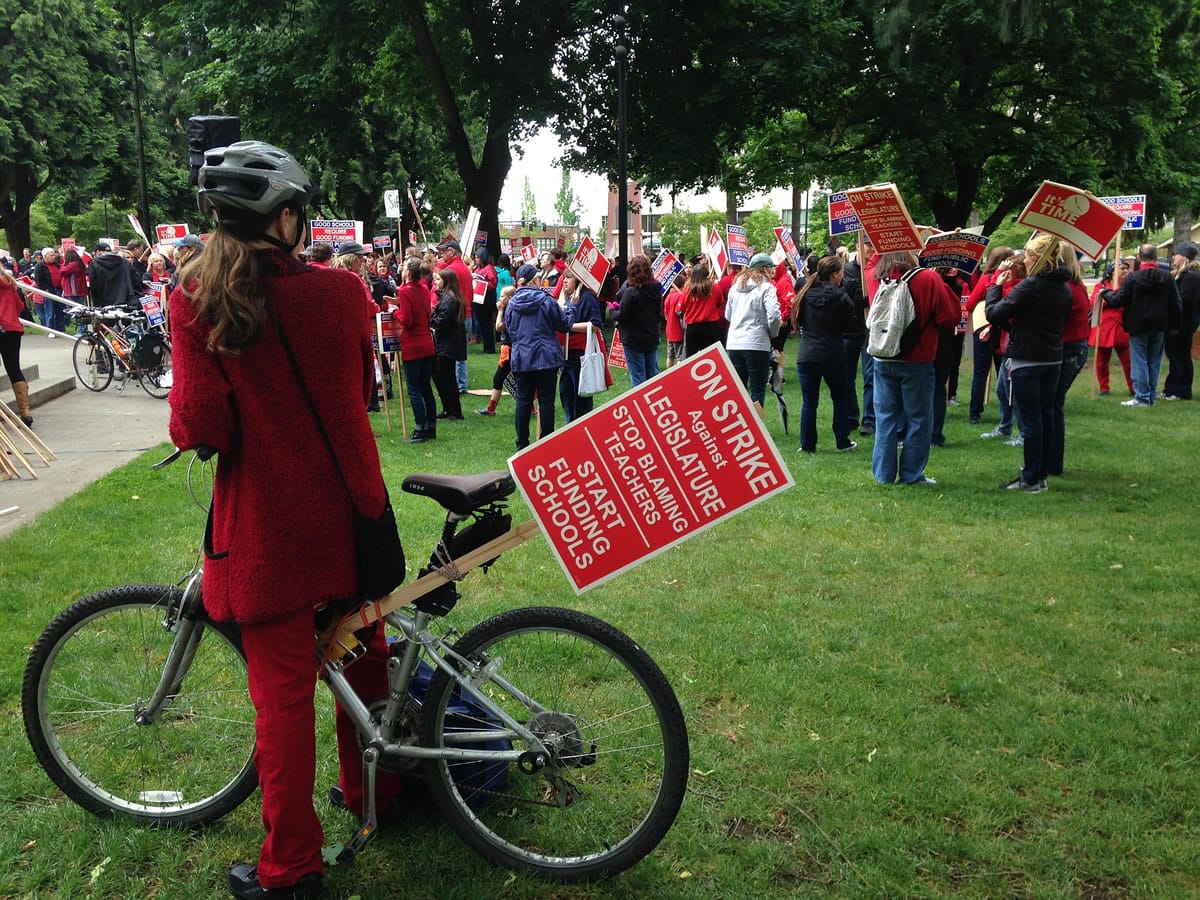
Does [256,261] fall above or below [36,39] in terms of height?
below

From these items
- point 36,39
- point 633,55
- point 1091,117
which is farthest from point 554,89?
point 36,39

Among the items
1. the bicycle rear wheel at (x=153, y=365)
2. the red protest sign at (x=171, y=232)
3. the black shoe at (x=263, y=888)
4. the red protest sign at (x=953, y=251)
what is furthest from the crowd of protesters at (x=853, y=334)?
the black shoe at (x=263, y=888)

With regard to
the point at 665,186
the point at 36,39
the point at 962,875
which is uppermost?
the point at 36,39

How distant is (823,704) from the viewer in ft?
14.5

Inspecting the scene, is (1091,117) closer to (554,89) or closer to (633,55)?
(633,55)

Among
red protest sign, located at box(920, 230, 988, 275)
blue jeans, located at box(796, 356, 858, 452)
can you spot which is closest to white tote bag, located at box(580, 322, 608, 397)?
blue jeans, located at box(796, 356, 858, 452)

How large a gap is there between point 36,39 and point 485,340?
79.9 feet

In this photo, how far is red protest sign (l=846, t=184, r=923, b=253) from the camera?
27.3 feet

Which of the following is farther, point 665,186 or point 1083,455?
point 665,186

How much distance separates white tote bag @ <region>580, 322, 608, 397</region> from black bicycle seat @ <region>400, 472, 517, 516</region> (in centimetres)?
759

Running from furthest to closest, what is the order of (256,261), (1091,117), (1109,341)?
(1091,117) < (1109,341) < (256,261)

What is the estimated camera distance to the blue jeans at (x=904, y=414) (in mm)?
8625

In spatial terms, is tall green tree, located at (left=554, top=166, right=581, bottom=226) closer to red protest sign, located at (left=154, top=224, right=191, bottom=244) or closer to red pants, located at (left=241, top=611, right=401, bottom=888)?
red protest sign, located at (left=154, top=224, right=191, bottom=244)

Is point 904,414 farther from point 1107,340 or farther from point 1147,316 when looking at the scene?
point 1107,340
